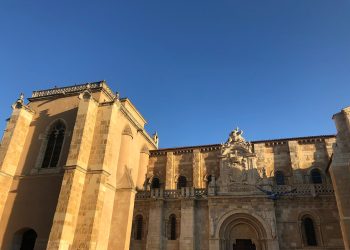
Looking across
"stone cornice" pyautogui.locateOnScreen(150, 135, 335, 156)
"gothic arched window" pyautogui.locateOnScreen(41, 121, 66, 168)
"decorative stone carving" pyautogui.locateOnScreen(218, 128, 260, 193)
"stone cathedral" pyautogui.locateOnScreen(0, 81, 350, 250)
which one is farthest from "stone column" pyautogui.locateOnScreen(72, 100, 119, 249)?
"decorative stone carving" pyautogui.locateOnScreen(218, 128, 260, 193)

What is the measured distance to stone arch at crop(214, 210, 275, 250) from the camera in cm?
1905

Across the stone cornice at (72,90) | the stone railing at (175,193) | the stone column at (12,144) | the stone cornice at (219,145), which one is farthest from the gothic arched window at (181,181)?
the stone column at (12,144)

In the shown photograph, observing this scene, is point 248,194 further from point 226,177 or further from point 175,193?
point 175,193

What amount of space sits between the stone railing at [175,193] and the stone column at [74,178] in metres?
6.19

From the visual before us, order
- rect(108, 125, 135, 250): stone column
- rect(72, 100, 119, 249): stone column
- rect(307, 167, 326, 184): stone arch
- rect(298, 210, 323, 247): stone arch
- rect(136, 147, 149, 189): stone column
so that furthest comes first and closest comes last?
1. rect(136, 147, 149, 189): stone column
2. rect(307, 167, 326, 184): stone arch
3. rect(108, 125, 135, 250): stone column
4. rect(298, 210, 323, 247): stone arch
5. rect(72, 100, 119, 249): stone column

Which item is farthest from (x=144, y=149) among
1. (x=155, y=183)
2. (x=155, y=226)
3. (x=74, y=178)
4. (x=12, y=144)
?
(x=12, y=144)

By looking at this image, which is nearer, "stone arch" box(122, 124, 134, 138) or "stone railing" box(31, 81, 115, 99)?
"stone railing" box(31, 81, 115, 99)

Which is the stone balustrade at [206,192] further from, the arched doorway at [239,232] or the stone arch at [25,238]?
the stone arch at [25,238]

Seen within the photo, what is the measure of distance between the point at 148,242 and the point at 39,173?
8.75 metres

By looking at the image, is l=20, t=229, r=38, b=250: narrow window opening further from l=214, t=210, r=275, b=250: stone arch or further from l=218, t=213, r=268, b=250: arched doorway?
l=218, t=213, r=268, b=250: arched doorway

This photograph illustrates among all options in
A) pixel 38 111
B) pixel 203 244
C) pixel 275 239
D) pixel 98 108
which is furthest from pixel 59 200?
pixel 275 239

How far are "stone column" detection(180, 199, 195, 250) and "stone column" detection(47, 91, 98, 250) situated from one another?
7.49 m

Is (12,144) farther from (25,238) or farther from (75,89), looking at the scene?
(25,238)

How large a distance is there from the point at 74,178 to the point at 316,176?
17503 millimetres
